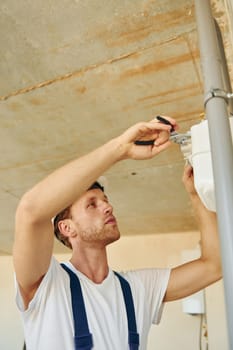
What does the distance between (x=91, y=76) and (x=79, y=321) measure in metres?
0.95

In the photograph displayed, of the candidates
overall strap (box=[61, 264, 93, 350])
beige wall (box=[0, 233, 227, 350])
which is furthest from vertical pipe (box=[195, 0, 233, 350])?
beige wall (box=[0, 233, 227, 350])

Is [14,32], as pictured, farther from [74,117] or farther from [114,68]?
[74,117]

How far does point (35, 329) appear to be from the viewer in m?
1.10

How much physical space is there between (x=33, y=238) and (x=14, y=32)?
728mm

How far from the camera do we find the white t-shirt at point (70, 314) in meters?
1.06

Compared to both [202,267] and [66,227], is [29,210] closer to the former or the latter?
[66,227]

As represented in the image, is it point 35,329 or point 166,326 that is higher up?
point 35,329

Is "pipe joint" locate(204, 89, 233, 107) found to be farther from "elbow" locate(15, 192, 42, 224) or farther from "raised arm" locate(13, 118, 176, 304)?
"elbow" locate(15, 192, 42, 224)

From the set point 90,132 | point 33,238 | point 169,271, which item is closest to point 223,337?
point 169,271

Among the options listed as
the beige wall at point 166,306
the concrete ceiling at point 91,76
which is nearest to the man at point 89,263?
the concrete ceiling at point 91,76

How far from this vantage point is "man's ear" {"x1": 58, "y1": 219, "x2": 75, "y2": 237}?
1.47m

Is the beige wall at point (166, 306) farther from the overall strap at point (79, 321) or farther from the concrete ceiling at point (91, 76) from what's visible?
the overall strap at point (79, 321)

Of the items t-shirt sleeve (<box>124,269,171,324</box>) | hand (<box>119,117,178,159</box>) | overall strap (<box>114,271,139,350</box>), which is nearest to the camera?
hand (<box>119,117,178,159</box>)

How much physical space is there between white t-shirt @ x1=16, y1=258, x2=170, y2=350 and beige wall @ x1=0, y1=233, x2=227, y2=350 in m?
1.94
